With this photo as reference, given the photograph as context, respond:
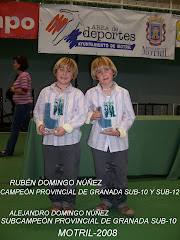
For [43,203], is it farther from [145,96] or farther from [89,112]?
[145,96]

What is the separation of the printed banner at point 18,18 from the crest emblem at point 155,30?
6.55ft

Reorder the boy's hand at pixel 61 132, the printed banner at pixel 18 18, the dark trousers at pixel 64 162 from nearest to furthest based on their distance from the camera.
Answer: the boy's hand at pixel 61 132 → the dark trousers at pixel 64 162 → the printed banner at pixel 18 18

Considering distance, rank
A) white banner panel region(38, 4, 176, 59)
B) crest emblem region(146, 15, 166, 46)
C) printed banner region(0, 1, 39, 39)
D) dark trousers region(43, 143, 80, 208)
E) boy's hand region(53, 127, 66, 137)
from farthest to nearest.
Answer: crest emblem region(146, 15, 166, 46) < white banner panel region(38, 4, 176, 59) < printed banner region(0, 1, 39, 39) < dark trousers region(43, 143, 80, 208) < boy's hand region(53, 127, 66, 137)

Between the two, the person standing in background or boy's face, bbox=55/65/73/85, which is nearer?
boy's face, bbox=55/65/73/85

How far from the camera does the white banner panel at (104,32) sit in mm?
4234

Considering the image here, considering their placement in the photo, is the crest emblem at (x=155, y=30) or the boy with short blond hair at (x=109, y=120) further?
the crest emblem at (x=155, y=30)

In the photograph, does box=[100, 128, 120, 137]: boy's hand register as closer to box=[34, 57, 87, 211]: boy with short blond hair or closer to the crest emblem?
box=[34, 57, 87, 211]: boy with short blond hair

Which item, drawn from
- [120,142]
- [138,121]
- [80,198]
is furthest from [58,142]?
[138,121]

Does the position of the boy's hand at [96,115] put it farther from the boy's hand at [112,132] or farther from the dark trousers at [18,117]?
the dark trousers at [18,117]

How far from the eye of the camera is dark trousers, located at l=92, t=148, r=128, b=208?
166 cm

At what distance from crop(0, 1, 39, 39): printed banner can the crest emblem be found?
200 cm

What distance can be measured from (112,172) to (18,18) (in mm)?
3407

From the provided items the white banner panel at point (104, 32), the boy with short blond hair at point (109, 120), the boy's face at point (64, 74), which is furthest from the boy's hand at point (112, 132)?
the white banner panel at point (104, 32)

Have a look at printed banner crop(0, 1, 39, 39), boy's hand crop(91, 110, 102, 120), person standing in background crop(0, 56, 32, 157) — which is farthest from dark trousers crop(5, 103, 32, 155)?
boy's hand crop(91, 110, 102, 120)
